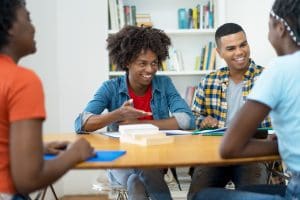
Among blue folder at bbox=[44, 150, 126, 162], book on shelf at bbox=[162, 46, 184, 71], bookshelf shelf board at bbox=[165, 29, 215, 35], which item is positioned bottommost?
blue folder at bbox=[44, 150, 126, 162]

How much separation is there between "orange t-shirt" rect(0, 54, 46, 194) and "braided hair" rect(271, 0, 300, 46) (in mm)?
777

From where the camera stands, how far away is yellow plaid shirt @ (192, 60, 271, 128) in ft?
9.20

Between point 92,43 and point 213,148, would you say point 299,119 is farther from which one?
point 92,43

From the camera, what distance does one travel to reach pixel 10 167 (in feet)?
3.80

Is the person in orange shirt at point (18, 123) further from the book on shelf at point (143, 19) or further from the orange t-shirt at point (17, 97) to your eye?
the book on shelf at point (143, 19)

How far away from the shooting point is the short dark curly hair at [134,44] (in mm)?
2586

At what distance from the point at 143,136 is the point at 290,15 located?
0.71m

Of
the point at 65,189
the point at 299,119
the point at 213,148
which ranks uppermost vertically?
the point at 299,119

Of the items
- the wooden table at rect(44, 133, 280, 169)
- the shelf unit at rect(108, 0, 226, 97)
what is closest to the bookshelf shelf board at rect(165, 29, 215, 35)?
the shelf unit at rect(108, 0, 226, 97)

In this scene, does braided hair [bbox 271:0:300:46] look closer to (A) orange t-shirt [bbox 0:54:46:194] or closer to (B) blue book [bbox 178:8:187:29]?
(A) orange t-shirt [bbox 0:54:46:194]

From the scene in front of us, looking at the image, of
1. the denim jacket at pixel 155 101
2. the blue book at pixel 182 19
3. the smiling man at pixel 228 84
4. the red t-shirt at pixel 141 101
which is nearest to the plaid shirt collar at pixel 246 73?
the smiling man at pixel 228 84

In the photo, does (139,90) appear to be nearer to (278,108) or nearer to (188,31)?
Result: (278,108)

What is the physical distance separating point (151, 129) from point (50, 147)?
0.46 metres

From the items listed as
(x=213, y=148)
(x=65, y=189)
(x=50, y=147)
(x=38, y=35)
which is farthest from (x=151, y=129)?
(x=65, y=189)
